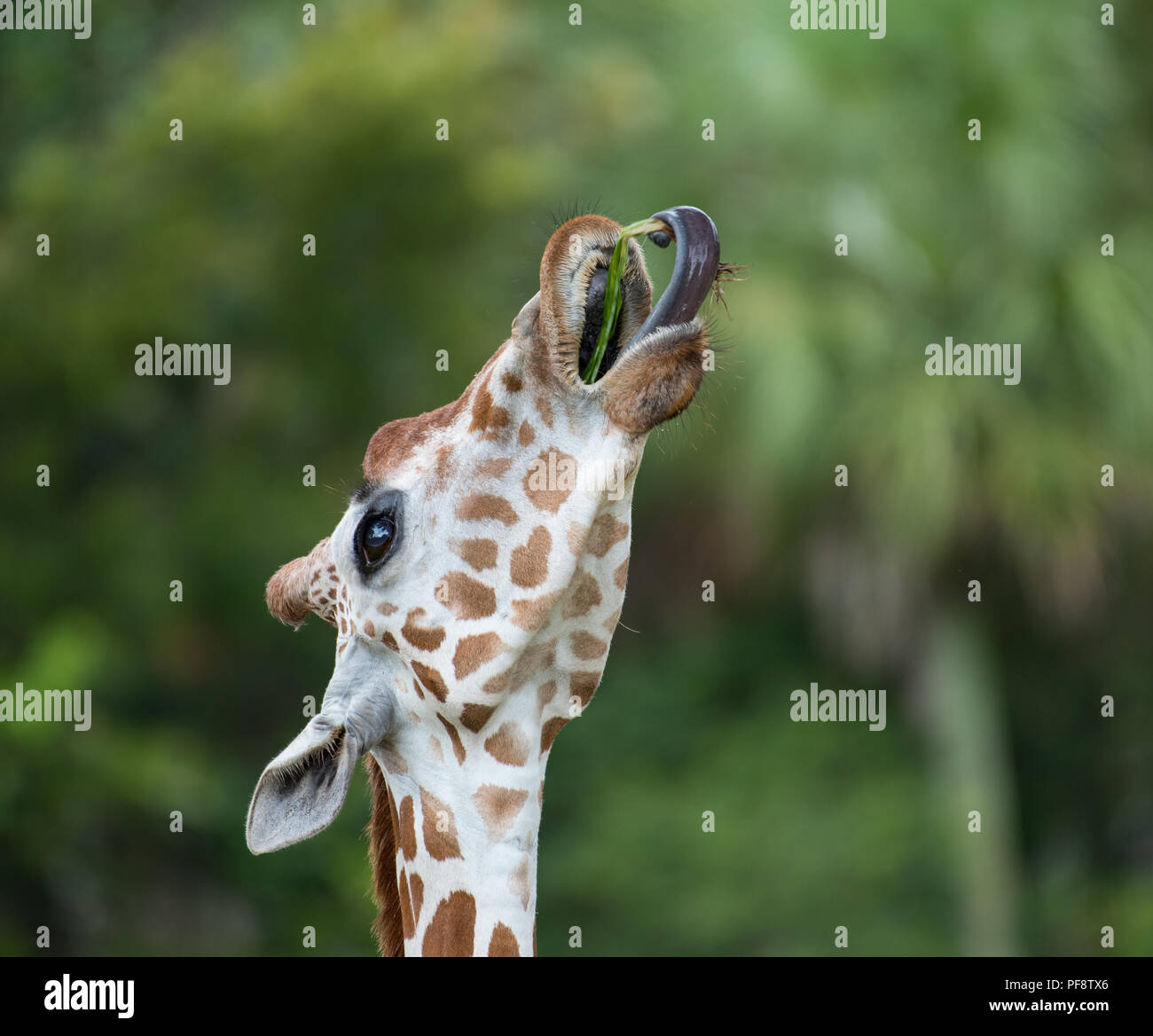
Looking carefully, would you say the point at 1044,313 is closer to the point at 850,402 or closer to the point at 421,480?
the point at 850,402

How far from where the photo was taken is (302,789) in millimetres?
2914

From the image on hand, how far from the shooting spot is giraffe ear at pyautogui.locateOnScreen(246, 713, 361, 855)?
2.85 meters

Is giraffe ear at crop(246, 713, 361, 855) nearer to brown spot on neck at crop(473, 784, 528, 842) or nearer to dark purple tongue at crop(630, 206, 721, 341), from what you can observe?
brown spot on neck at crop(473, 784, 528, 842)

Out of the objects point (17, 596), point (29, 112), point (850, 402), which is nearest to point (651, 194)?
point (850, 402)

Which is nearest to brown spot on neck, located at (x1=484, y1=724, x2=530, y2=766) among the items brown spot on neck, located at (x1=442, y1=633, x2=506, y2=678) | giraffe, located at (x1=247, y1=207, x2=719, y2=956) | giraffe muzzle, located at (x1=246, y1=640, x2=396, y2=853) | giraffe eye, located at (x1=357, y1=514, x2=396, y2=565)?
giraffe, located at (x1=247, y1=207, x2=719, y2=956)

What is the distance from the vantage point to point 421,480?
3.04 meters

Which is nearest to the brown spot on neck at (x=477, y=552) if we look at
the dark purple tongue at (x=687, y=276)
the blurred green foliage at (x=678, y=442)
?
the dark purple tongue at (x=687, y=276)

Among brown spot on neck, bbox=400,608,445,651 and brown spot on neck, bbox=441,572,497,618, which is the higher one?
brown spot on neck, bbox=441,572,497,618

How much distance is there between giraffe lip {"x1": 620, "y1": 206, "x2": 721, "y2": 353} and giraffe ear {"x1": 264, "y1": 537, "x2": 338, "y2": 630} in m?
0.87

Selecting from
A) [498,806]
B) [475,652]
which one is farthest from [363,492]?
[498,806]

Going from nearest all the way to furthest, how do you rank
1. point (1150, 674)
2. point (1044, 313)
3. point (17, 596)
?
1. point (17, 596)
2. point (1044, 313)
3. point (1150, 674)

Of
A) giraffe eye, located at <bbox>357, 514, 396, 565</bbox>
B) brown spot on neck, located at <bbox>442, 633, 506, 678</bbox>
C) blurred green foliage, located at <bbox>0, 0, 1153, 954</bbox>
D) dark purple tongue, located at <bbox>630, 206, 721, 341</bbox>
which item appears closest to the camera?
dark purple tongue, located at <bbox>630, 206, 721, 341</bbox>

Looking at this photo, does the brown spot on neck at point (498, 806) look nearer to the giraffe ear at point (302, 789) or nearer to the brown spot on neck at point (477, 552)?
the giraffe ear at point (302, 789)
